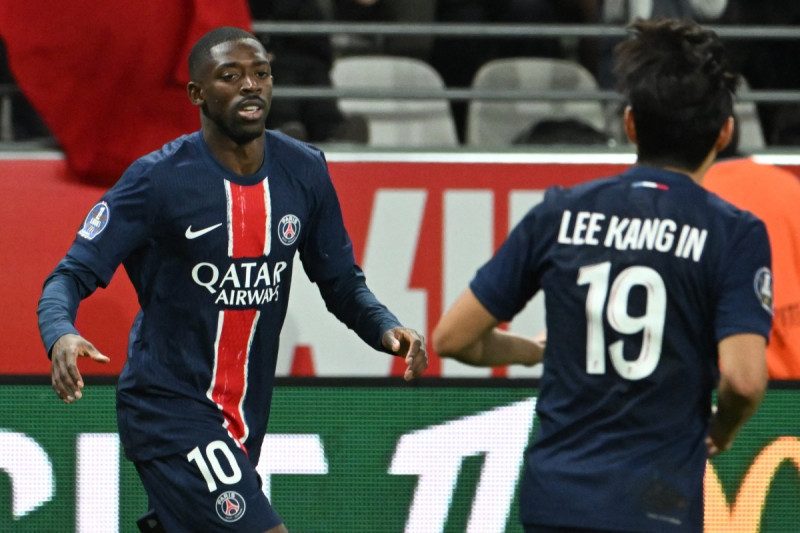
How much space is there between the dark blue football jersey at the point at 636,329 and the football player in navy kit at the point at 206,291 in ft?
2.74

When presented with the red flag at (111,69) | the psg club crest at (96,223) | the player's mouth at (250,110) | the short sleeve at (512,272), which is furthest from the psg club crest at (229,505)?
the red flag at (111,69)

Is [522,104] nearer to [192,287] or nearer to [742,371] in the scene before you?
[192,287]

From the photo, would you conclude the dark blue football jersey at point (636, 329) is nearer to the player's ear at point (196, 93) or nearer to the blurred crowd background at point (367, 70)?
the player's ear at point (196, 93)

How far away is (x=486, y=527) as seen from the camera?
13.1 feet

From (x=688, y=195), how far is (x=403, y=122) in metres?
4.29

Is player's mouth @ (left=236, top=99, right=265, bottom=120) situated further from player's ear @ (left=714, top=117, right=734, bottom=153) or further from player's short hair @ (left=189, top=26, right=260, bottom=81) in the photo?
player's ear @ (left=714, top=117, right=734, bottom=153)

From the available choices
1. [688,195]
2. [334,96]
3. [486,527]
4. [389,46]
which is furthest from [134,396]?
[389,46]

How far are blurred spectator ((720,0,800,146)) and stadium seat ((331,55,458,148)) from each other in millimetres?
1612

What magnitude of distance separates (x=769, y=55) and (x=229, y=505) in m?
4.95

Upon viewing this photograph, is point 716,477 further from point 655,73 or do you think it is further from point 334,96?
point 334,96

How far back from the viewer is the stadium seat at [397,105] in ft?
22.3

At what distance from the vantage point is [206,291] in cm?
345

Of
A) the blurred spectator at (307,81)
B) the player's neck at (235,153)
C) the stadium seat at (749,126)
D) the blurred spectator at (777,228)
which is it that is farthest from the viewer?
the stadium seat at (749,126)

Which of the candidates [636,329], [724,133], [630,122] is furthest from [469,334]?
[724,133]
